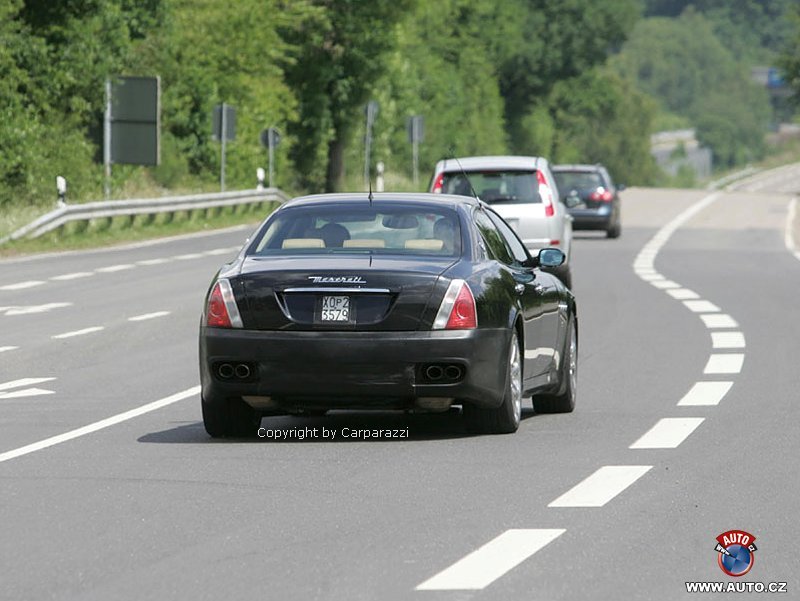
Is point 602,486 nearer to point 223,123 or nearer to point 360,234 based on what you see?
point 360,234

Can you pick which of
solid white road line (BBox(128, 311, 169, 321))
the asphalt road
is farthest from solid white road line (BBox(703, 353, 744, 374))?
solid white road line (BBox(128, 311, 169, 321))

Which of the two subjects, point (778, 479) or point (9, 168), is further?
point (9, 168)

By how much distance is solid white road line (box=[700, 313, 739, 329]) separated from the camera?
21.5m

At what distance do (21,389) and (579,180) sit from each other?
103 feet

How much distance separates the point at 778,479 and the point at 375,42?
57.9 meters

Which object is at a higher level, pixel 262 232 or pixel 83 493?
pixel 262 232

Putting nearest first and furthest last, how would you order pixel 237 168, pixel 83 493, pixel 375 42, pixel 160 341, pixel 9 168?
pixel 83 493, pixel 160 341, pixel 9 168, pixel 237 168, pixel 375 42

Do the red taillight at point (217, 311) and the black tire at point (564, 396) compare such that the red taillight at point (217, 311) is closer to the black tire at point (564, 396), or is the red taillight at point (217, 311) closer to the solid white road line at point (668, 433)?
the solid white road line at point (668, 433)

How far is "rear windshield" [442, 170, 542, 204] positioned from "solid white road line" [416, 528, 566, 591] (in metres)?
18.2

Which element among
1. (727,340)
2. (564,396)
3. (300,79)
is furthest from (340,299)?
(300,79)

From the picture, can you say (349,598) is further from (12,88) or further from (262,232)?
(12,88)

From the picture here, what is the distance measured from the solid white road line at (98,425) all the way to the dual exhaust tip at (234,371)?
3.09ft

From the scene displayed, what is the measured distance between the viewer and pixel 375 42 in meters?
67.8

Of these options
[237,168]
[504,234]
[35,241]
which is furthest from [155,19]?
[504,234]
